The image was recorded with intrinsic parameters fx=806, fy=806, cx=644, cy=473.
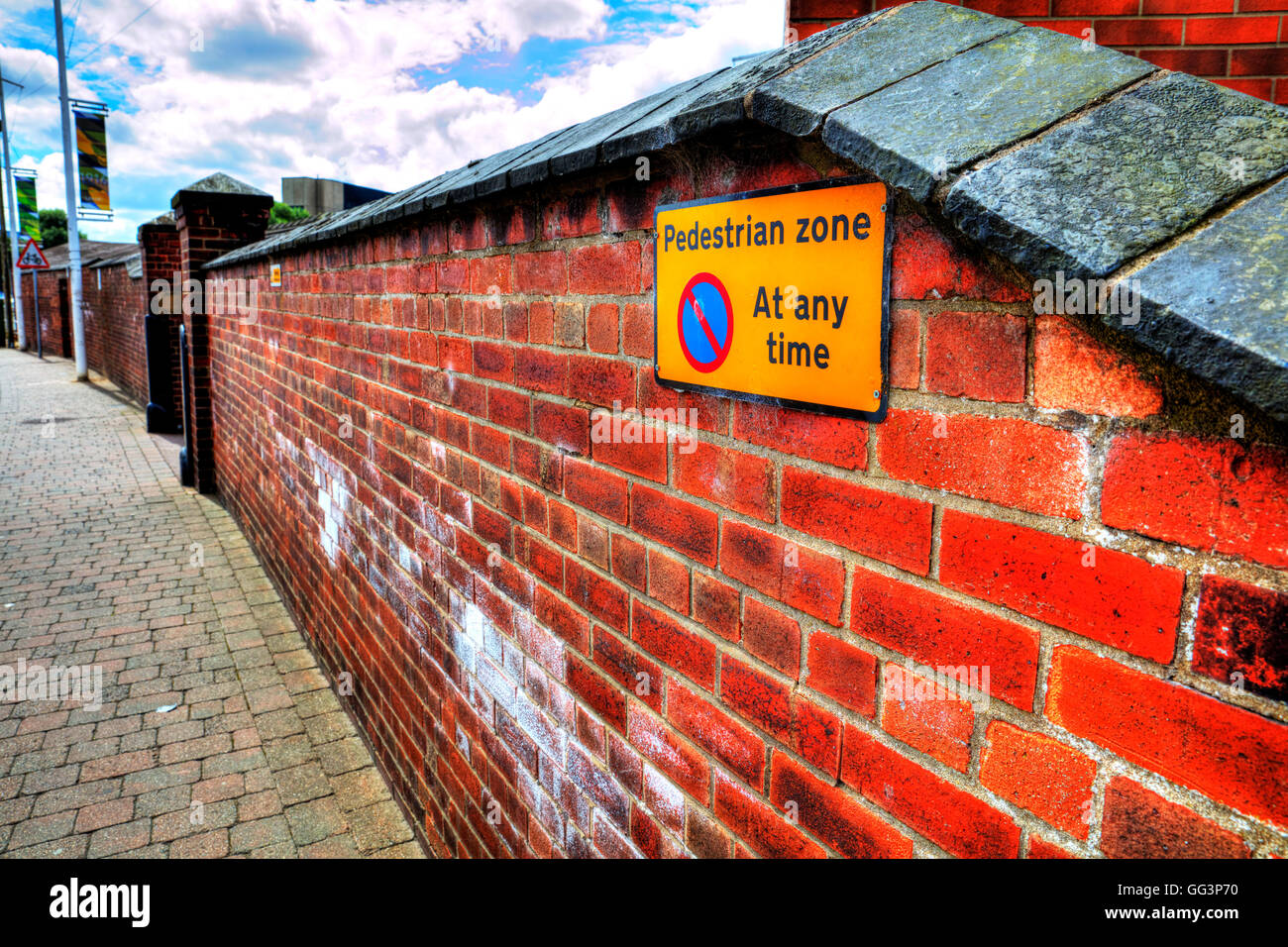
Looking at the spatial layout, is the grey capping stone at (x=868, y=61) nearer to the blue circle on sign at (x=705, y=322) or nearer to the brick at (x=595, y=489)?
the blue circle on sign at (x=705, y=322)

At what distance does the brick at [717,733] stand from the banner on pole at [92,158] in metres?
22.2

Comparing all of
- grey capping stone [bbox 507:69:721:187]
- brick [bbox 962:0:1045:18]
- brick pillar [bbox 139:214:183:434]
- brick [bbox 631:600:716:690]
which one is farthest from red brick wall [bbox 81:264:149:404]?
brick [bbox 631:600:716:690]

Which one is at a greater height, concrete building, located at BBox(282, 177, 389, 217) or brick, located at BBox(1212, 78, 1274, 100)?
concrete building, located at BBox(282, 177, 389, 217)

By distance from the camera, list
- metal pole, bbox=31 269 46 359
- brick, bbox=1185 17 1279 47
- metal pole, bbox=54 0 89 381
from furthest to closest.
Result: metal pole, bbox=31 269 46 359
metal pole, bbox=54 0 89 381
brick, bbox=1185 17 1279 47

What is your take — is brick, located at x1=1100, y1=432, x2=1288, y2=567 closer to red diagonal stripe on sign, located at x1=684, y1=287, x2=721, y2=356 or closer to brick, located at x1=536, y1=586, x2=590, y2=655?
red diagonal stripe on sign, located at x1=684, y1=287, x2=721, y2=356

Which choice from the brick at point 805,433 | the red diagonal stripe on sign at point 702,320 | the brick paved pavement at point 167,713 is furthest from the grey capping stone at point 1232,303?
the brick paved pavement at point 167,713

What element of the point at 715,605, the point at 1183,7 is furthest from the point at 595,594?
the point at 1183,7

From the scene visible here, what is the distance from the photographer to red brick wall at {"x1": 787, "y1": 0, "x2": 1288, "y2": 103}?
2.20 metres

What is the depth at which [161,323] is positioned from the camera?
33.3 feet

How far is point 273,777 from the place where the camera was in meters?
3.40

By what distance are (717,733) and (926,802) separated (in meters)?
0.42

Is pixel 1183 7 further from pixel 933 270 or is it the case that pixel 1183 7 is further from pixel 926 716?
pixel 926 716
